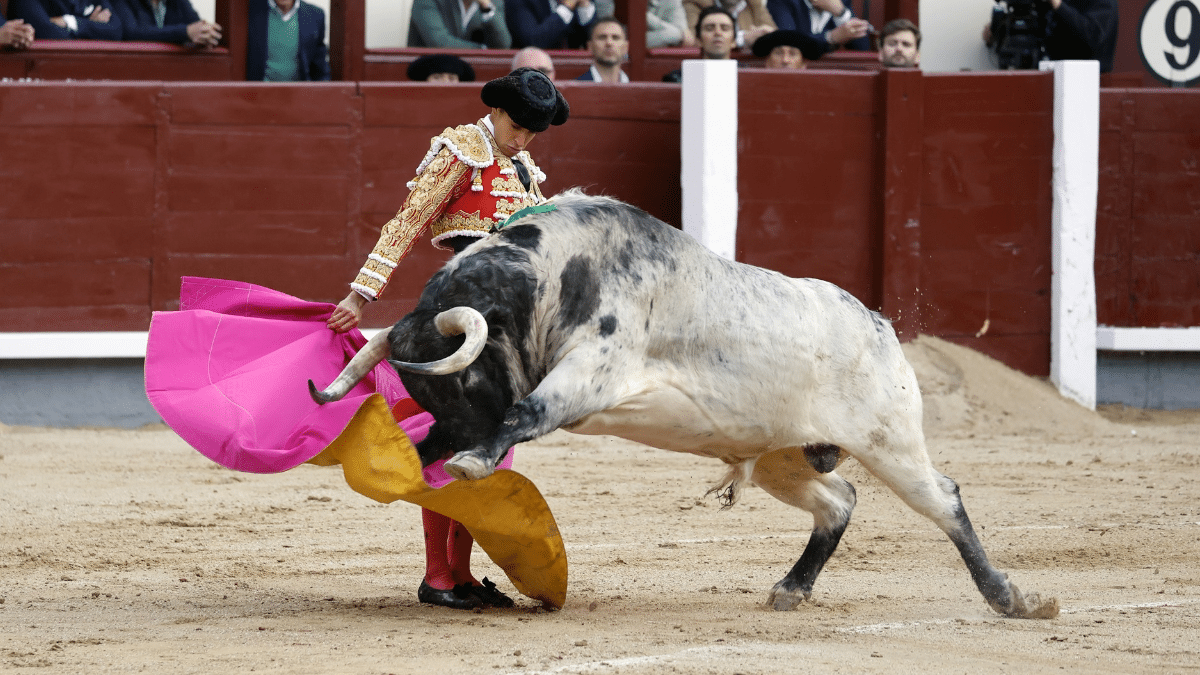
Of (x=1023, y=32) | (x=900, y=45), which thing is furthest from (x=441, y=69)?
(x=1023, y=32)

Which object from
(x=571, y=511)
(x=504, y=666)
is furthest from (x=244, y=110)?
(x=504, y=666)

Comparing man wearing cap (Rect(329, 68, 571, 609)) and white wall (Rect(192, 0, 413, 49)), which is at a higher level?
white wall (Rect(192, 0, 413, 49))

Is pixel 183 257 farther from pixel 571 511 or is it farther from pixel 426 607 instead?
pixel 426 607

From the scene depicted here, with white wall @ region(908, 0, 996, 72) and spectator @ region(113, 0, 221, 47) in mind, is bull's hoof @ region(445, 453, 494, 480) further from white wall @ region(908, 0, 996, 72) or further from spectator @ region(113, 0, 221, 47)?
white wall @ region(908, 0, 996, 72)

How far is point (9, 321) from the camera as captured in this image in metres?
6.69

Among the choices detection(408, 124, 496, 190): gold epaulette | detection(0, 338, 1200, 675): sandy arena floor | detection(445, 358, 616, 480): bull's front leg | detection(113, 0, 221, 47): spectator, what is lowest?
detection(0, 338, 1200, 675): sandy arena floor

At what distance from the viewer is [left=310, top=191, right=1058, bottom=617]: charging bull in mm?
3004

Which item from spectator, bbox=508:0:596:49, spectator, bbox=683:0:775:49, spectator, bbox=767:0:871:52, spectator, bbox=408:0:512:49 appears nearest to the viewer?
spectator, bbox=508:0:596:49

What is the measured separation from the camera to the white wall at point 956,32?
9.32 meters

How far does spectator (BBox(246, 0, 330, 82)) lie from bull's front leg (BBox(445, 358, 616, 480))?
15.7 ft

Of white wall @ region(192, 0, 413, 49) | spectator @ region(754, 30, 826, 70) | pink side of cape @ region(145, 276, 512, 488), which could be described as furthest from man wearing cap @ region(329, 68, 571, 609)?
white wall @ region(192, 0, 413, 49)

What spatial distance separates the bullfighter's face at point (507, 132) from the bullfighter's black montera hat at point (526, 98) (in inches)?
0.9

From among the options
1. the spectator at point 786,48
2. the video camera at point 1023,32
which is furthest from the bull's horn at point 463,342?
the video camera at point 1023,32

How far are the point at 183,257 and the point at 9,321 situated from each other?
810mm
